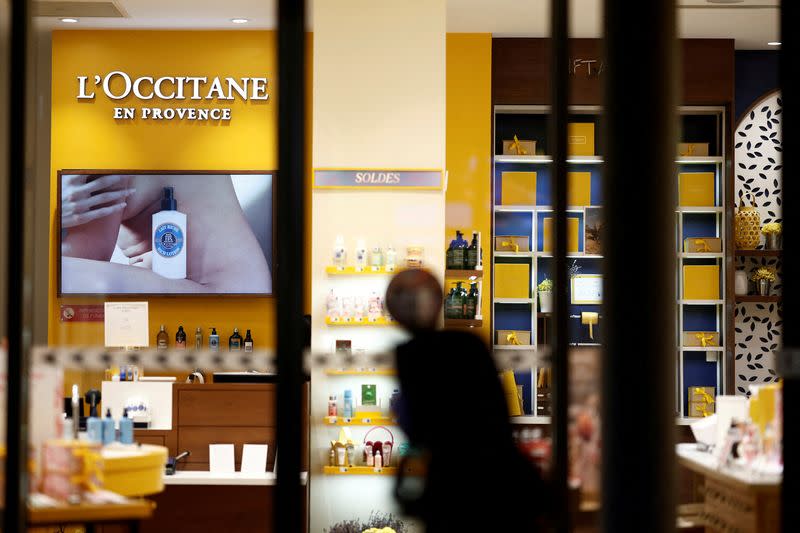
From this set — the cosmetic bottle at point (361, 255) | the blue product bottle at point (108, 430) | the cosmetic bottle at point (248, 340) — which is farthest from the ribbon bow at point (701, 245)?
the blue product bottle at point (108, 430)

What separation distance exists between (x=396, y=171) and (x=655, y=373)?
4.15 m

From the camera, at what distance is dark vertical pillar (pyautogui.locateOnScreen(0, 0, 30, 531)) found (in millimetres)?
2752

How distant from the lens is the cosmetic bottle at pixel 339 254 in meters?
6.45

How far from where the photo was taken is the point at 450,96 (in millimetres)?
7969

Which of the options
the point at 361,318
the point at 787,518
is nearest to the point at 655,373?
the point at 787,518

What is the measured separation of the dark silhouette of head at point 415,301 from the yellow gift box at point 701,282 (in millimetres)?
6106

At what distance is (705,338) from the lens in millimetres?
8086

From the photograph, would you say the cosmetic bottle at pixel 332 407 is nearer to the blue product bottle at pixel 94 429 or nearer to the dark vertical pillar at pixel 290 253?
the blue product bottle at pixel 94 429

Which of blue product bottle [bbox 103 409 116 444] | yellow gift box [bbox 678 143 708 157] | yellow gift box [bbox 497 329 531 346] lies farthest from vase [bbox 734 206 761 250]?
blue product bottle [bbox 103 409 116 444]

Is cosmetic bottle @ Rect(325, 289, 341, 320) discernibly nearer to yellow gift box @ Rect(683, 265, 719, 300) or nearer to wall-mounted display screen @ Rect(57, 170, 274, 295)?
wall-mounted display screen @ Rect(57, 170, 274, 295)

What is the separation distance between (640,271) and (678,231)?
19.4ft

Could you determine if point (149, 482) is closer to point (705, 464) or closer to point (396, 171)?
point (705, 464)

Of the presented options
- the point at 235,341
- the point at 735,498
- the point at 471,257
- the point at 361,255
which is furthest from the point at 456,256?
the point at 735,498

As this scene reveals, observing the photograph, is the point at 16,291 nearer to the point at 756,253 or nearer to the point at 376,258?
the point at 376,258
